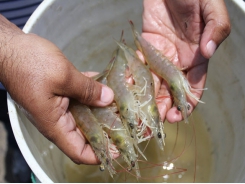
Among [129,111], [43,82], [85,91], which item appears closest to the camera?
[43,82]

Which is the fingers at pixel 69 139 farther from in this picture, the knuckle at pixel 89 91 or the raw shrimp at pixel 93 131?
the knuckle at pixel 89 91

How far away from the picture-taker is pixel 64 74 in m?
1.54

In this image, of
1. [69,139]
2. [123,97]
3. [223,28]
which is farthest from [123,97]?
[223,28]

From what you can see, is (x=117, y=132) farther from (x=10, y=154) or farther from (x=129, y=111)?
(x=10, y=154)

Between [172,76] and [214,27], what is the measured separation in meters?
0.43

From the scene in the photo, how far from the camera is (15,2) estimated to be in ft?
7.24

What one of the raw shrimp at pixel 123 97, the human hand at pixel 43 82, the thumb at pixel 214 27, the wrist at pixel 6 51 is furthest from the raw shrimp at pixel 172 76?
the wrist at pixel 6 51

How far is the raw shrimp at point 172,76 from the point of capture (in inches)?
77.2

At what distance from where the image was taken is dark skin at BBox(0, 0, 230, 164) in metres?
1.54

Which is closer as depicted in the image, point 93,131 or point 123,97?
point 93,131

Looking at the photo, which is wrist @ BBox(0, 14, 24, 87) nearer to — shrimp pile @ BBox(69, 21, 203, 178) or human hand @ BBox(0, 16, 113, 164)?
human hand @ BBox(0, 16, 113, 164)

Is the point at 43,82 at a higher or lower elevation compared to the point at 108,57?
higher

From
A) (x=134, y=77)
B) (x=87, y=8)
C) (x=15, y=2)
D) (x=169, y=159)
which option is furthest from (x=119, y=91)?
(x=15, y=2)

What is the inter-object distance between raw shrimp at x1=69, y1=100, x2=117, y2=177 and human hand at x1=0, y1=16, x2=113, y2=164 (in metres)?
0.12
